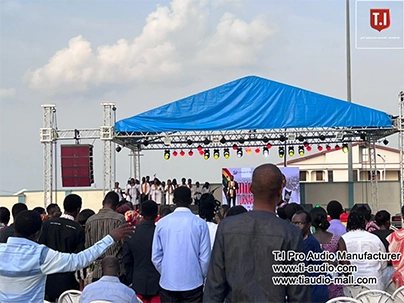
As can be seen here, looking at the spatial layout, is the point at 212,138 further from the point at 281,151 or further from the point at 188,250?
the point at 188,250

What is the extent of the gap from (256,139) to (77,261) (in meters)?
14.7

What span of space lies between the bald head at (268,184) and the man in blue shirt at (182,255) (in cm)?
184

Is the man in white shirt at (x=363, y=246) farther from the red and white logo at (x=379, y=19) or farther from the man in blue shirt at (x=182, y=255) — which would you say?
the red and white logo at (x=379, y=19)

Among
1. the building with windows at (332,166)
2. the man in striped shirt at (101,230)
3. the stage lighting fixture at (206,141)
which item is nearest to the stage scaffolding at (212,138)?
the stage lighting fixture at (206,141)

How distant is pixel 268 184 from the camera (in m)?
3.15

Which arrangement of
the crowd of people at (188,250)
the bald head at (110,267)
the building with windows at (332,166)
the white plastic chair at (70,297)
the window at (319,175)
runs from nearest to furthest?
the crowd of people at (188,250) → the bald head at (110,267) → the white plastic chair at (70,297) → the building with windows at (332,166) → the window at (319,175)

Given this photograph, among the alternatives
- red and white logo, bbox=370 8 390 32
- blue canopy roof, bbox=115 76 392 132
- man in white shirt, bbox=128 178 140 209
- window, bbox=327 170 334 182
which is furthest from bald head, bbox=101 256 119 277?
window, bbox=327 170 334 182

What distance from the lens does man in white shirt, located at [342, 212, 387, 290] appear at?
544 centimetres

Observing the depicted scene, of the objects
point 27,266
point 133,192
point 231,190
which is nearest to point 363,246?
point 27,266

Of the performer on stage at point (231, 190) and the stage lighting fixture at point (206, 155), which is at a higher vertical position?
the stage lighting fixture at point (206, 155)

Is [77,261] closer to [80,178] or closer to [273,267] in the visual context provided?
[273,267]


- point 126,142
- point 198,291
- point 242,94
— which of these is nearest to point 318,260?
point 198,291

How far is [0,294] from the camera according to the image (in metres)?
4.07

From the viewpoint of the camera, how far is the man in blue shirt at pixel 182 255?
4898 mm
